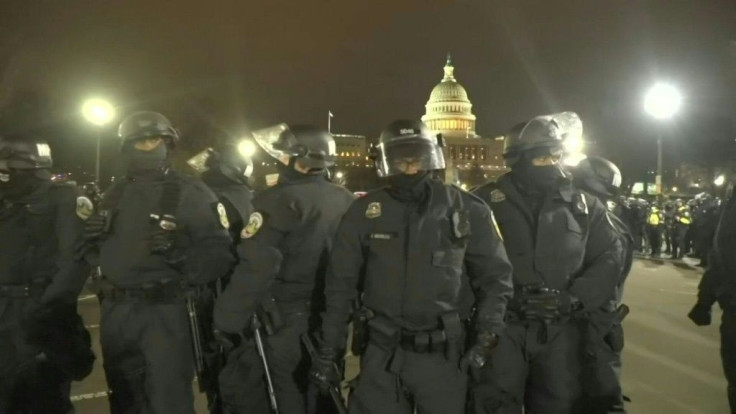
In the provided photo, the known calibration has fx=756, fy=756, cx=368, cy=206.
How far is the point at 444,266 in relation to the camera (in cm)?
380

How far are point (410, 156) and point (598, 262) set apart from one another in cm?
147

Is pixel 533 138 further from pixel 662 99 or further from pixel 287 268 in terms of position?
pixel 662 99

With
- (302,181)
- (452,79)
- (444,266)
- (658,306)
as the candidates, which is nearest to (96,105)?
(658,306)

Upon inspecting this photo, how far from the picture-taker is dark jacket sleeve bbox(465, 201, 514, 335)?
385 cm

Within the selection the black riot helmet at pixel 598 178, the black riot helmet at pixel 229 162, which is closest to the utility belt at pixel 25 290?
the black riot helmet at pixel 229 162

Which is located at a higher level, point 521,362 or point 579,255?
point 579,255

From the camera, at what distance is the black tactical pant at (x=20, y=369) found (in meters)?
4.77

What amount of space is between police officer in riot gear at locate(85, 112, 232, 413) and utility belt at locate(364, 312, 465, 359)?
127cm

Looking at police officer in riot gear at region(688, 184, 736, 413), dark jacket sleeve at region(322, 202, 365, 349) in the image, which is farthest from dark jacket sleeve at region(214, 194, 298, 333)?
police officer in riot gear at region(688, 184, 736, 413)

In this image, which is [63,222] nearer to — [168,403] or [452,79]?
[168,403]

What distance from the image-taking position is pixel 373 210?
13.0ft

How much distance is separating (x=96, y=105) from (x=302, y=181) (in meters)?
15.3

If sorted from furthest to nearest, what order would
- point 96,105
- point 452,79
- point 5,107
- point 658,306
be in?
point 452,79
point 5,107
point 96,105
point 658,306

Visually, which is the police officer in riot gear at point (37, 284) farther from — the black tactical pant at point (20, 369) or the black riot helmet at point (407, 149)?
the black riot helmet at point (407, 149)
